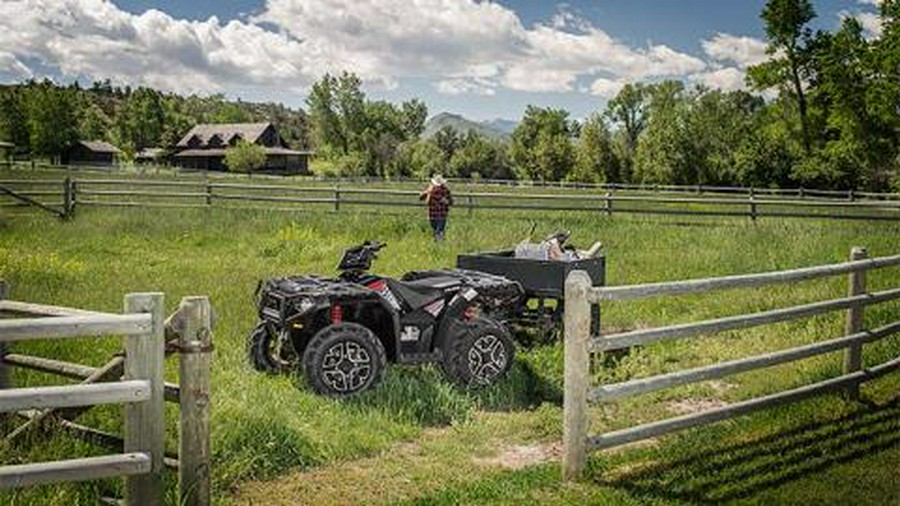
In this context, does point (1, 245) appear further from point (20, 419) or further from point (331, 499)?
point (331, 499)

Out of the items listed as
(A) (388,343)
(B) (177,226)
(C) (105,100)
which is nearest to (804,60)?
(B) (177,226)

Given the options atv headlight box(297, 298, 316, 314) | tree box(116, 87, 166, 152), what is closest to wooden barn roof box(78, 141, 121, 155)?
tree box(116, 87, 166, 152)

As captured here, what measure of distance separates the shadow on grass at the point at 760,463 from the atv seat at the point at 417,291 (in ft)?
8.81

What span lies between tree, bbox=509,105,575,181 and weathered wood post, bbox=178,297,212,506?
254 feet

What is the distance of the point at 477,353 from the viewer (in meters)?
7.71

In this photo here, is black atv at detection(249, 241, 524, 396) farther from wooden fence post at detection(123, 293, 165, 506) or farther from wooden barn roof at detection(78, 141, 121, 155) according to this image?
wooden barn roof at detection(78, 141, 121, 155)

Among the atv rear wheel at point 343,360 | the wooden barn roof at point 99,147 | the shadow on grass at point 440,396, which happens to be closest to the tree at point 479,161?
the wooden barn roof at point 99,147

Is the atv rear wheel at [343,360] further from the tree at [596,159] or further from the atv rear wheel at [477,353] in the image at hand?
the tree at [596,159]

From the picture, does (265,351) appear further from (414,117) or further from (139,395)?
(414,117)

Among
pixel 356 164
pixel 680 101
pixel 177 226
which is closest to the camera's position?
pixel 177 226

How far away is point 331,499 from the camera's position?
5336mm

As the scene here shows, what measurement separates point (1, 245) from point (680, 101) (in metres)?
70.6

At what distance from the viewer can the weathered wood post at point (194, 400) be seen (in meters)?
4.57

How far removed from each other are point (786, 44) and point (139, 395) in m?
50.0
